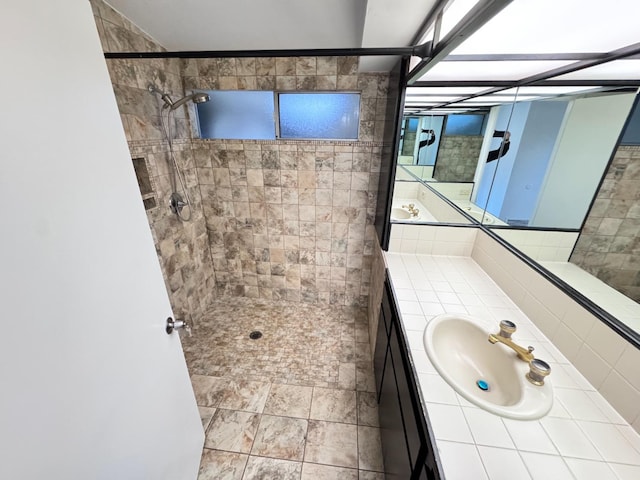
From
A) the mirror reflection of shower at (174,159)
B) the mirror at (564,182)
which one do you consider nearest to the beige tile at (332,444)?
the mirror at (564,182)

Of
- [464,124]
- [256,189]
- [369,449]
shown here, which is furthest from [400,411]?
[256,189]

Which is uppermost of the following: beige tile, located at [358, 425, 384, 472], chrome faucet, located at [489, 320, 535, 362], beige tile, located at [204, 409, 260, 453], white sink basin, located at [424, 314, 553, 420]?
chrome faucet, located at [489, 320, 535, 362]

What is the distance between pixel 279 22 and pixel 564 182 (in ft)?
5.68

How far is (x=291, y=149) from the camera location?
2.11 m

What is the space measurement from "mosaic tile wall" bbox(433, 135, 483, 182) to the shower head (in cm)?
172

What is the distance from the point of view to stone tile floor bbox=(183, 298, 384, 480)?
4.64 ft

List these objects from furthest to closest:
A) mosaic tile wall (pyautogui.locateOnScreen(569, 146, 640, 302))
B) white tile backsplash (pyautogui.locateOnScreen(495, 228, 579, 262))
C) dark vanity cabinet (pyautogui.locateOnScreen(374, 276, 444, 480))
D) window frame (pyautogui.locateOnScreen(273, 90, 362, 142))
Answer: window frame (pyautogui.locateOnScreen(273, 90, 362, 142)) < white tile backsplash (pyautogui.locateOnScreen(495, 228, 579, 262)) < mosaic tile wall (pyautogui.locateOnScreen(569, 146, 640, 302)) < dark vanity cabinet (pyautogui.locateOnScreen(374, 276, 444, 480))

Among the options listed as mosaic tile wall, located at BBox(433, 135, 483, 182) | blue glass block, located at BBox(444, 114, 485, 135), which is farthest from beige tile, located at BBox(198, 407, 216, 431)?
blue glass block, located at BBox(444, 114, 485, 135)

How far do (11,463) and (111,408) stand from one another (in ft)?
0.83

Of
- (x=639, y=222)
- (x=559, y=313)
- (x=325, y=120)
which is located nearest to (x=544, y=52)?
(x=639, y=222)

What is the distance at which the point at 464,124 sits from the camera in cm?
176

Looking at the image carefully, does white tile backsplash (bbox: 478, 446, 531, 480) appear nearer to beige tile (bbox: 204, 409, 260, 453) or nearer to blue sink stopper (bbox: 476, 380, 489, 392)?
blue sink stopper (bbox: 476, 380, 489, 392)

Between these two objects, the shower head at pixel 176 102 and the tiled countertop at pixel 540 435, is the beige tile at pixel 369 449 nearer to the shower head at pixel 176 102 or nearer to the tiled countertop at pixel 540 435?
the tiled countertop at pixel 540 435

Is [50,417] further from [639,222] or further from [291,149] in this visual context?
[291,149]
